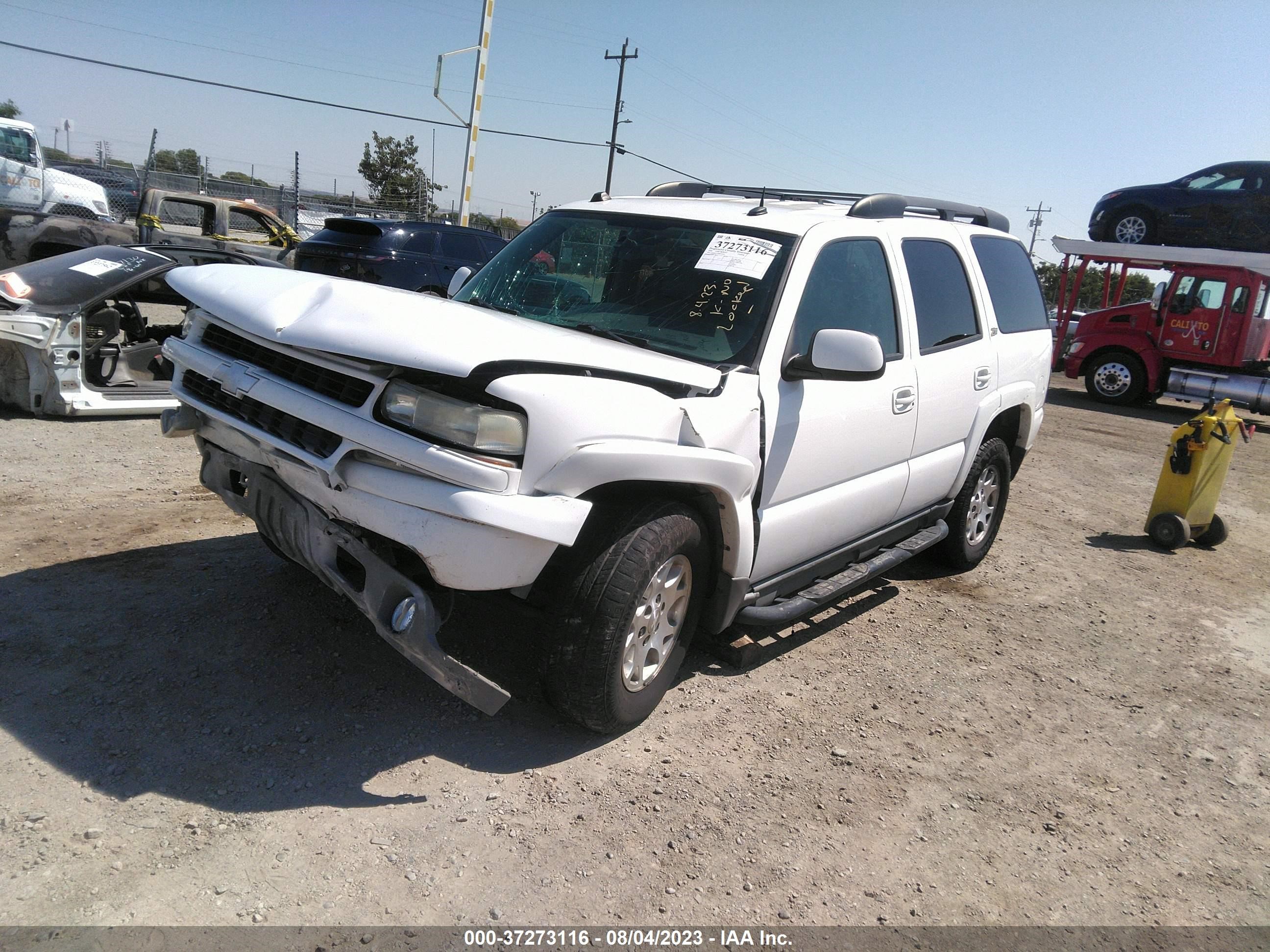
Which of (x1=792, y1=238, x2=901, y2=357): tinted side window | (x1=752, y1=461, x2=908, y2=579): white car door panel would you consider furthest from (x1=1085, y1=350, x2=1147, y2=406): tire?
(x1=792, y1=238, x2=901, y2=357): tinted side window

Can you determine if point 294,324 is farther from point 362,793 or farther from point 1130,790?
point 1130,790

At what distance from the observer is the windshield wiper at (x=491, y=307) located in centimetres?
389

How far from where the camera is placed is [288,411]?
285 centimetres

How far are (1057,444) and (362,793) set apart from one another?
426 inches

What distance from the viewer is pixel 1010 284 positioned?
5609 mm

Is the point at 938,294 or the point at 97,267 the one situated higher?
the point at 938,294

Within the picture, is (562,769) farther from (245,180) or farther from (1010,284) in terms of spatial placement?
(245,180)

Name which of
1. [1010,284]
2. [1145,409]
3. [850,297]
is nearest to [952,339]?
[850,297]

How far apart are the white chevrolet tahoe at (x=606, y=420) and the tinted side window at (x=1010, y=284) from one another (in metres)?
0.59

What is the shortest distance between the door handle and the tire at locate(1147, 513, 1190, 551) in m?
3.81

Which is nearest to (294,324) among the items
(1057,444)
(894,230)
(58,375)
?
(894,230)

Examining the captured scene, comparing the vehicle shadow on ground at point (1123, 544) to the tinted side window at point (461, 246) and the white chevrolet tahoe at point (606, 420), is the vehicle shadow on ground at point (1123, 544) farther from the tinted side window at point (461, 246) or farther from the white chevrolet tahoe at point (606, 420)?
the tinted side window at point (461, 246)

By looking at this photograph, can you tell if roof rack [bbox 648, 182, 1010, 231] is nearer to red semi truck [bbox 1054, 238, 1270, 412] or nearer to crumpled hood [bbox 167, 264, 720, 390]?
crumpled hood [bbox 167, 264, 720, 390]

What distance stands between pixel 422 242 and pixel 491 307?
8713mm
